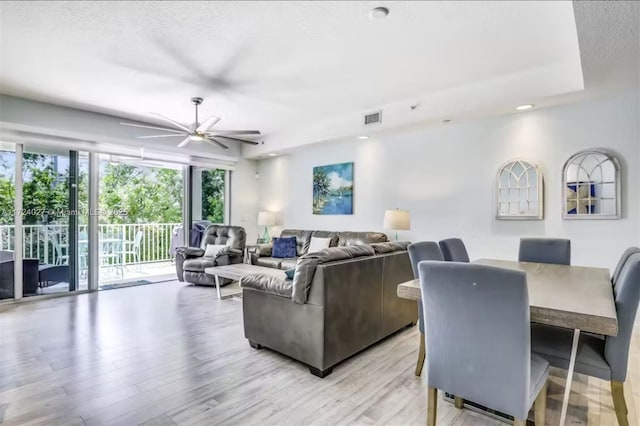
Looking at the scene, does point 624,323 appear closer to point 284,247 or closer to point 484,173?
point 484,173

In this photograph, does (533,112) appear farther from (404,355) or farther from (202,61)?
(202,61)

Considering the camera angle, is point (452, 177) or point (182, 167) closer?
point (452, 177)

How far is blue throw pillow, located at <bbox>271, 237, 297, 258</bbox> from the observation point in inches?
223

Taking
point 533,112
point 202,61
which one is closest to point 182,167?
point 202,61

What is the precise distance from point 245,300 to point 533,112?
12.8 ft

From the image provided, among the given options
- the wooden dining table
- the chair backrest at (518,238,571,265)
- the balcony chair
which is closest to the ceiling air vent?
the chair backrest at (518,238,571,265)

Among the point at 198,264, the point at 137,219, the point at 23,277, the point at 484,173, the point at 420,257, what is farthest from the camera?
the point at 137,219

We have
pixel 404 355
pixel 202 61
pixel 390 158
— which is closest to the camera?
pixel 404 355

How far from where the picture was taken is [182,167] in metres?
6.61

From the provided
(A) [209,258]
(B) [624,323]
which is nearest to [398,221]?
(B) [624,323]

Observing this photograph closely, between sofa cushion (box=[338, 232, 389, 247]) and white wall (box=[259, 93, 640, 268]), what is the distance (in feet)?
1.19

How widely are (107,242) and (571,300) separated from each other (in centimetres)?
665

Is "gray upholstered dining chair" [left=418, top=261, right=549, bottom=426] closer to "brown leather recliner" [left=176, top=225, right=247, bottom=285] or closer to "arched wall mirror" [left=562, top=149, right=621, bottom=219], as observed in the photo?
"arched wall mirror" [left=562, top=149, right=621, bottom=219]

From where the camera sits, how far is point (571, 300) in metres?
1.74
